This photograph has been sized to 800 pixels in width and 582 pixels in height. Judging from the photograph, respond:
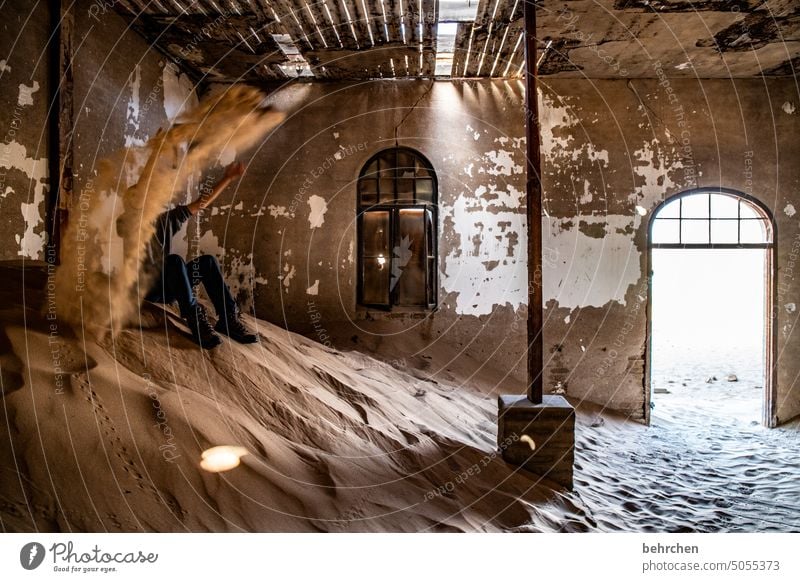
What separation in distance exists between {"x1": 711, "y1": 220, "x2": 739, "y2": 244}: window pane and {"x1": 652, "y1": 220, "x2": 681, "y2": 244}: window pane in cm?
46

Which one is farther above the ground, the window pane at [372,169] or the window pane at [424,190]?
the window pane at [372,169]

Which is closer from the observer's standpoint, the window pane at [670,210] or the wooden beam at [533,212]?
the wooden beam at [533,212]

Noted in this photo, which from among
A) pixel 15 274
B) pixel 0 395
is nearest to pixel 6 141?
pixel 15 274

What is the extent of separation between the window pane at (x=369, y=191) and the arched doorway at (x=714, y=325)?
3847 millimetres

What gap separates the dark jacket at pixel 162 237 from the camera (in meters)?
3.59

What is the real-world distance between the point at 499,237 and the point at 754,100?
12.9ft

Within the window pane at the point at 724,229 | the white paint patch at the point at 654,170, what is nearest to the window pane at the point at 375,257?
the white paint patch at the point at 654,170

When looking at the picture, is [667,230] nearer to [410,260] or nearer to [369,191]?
[410,260]

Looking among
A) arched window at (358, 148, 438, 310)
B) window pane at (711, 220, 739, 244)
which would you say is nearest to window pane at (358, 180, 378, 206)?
arched window at (358, 148, 438, 310)

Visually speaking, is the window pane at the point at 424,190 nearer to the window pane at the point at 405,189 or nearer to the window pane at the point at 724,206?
the window pane at the point at 405,189

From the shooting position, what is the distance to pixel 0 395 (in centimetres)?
237

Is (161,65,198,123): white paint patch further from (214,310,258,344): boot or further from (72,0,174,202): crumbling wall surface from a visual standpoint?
(214,310,258,344): boot

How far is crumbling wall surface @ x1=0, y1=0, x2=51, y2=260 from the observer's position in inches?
148
